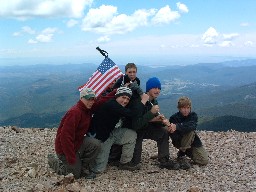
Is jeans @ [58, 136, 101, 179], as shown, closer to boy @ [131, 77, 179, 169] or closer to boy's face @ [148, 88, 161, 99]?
boy @ [131, 77, 179, 169]

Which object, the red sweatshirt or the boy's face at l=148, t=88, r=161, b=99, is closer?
the red sweatshirt

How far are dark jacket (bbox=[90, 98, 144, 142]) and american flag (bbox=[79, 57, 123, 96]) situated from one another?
1.69m

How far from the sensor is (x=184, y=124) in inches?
406

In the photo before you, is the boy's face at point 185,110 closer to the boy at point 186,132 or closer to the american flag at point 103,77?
the boy at point 186,132

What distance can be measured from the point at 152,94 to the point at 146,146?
4118 millimetres

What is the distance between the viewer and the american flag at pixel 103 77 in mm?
11289

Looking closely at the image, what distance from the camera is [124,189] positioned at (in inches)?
349

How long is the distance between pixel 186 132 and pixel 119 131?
215 cm

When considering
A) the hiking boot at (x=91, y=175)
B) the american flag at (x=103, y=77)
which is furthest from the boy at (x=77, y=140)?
the american flag at (x=103, y=77)

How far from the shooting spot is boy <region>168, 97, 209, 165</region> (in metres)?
10.3

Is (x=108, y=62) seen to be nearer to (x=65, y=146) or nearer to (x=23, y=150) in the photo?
(x=65, y=146)

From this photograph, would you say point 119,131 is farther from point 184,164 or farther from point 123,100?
point 184,164

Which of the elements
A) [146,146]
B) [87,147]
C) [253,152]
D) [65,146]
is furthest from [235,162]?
[65,146]

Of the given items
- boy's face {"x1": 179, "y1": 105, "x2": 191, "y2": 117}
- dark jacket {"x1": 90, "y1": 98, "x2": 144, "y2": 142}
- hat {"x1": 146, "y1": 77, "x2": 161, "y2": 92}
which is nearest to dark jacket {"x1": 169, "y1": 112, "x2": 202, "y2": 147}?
boy's face {"x1": 179, "y1": 105, "x2": 191, "y2": 117}
